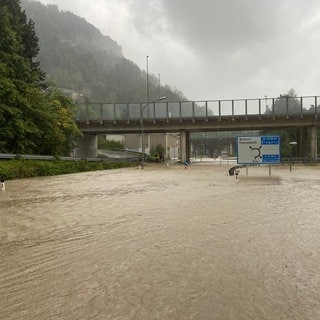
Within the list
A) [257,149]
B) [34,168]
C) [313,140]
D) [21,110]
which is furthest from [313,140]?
[34,168]

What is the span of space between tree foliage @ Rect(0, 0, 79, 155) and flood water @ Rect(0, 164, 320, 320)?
91.4ft

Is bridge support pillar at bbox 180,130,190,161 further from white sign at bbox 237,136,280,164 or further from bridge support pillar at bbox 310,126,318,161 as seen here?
white sign at bbox 237,136,280,164

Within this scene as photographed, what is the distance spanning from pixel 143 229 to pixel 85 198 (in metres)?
8.06

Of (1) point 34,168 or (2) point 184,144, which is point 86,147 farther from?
(1) point 34,168

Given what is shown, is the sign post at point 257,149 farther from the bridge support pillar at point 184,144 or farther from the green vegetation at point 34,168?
the bridge support pillar at point 184,144

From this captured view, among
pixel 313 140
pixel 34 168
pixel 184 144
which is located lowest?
pixel 34 168

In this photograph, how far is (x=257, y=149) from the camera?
121ft

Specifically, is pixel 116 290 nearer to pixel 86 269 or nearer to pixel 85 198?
pixel 86 269

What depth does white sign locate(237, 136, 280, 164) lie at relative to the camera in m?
36.7

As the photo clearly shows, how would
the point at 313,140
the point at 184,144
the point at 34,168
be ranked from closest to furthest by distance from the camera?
the point at 34,168 < the point at 313,140 < the point at 184,144

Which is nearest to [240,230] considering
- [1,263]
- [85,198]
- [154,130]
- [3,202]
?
[1,263]

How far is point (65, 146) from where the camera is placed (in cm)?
5816

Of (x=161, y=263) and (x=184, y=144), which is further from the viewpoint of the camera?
(x=184, y=144)

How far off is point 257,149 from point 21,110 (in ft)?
76.8
